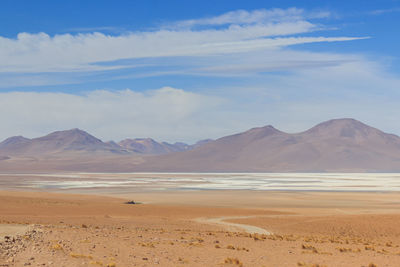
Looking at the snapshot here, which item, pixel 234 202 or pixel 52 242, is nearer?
pixel 52 242

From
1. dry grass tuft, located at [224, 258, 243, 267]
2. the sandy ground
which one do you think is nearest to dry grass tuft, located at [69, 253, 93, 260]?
the sandy ground

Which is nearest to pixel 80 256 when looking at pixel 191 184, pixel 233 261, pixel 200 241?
pixel 233 261

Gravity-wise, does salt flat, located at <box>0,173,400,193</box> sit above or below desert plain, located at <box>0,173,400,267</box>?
above

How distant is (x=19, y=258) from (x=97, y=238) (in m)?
4.85

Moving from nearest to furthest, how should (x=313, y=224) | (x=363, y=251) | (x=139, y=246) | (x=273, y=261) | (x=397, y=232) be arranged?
(x=273, y=261), (x=139, y=246), (x=363, y=251), (x=397, y=232), (x=313, y=224)

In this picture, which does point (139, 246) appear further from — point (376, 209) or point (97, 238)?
point (376, 209)

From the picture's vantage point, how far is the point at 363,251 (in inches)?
800

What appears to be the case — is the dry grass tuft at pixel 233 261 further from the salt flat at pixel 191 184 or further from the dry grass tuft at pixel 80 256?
the salt flat at pixel 191 184

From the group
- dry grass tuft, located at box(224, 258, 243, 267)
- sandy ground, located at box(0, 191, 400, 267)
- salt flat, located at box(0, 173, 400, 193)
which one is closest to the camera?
sandy ground, located at box(0, 191, 400, 267)

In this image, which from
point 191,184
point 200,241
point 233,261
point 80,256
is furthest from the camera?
point 191,184

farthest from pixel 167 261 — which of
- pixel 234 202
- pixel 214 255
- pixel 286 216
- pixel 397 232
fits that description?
pixel 234 202

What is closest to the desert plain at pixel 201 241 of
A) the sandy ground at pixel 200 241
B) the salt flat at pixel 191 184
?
the sandy ground at pixel 200 241

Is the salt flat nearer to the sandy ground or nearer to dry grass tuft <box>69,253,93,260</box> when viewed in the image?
the sandy ground

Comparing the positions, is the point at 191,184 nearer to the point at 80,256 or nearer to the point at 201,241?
the point at 201,241
